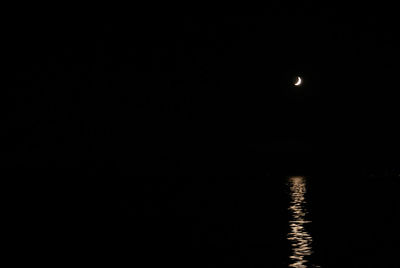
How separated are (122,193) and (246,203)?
1819 centimetres

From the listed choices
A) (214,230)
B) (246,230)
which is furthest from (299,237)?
(214,230)

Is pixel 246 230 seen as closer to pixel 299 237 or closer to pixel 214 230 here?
pixel 214 230

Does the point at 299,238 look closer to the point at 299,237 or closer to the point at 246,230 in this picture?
the point at 299,237

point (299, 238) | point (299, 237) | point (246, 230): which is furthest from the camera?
point (246, 230)

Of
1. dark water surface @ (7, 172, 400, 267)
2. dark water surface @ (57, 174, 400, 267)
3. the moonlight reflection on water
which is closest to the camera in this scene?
the moonlight reflection on water

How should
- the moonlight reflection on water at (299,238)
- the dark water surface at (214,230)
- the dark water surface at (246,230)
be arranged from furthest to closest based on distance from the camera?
the dark water surface at (214,230), the dark water surface at (246,230), the moonlight reflection on water at (299,238)

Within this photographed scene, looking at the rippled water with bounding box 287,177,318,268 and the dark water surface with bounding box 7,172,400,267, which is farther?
the dark water surface with bounding box 7,172,400,267

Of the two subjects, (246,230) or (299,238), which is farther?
(246,230)

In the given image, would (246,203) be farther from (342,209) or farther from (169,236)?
(169,236)

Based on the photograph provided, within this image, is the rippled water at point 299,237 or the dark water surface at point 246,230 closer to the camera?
the rippled water at point 299,237

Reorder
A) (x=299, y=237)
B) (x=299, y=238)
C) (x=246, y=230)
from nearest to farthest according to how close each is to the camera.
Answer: (x=299, y=238) → (x=299, y=237) → (x=246, y=230)

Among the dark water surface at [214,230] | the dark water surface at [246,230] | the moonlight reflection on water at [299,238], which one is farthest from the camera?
the dark water surface at [214,230]

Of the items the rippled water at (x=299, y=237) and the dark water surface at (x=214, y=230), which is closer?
the rippled water at (x=299, y=237)

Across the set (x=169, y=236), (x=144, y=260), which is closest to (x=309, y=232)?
(x=169, y=236)
